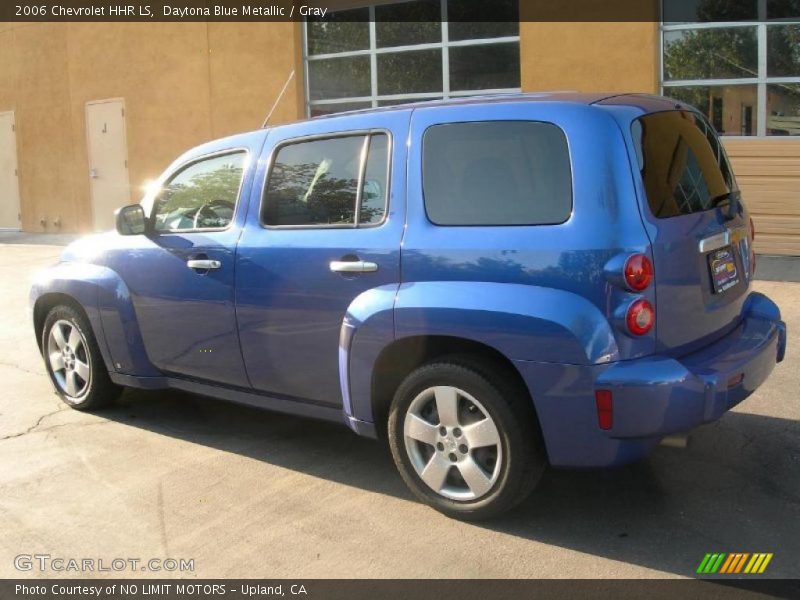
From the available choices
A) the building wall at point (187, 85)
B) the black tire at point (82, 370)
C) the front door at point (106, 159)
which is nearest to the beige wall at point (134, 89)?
the building wall at point (187, 85)

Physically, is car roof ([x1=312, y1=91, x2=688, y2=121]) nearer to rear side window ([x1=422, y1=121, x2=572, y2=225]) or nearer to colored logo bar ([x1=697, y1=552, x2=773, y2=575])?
rear side window ([x1=422, y1=121, x2=572, y2=225])

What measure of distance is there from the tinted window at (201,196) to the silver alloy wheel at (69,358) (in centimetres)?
101

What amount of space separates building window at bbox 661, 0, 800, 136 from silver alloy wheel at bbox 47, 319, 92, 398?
7333 millimetres

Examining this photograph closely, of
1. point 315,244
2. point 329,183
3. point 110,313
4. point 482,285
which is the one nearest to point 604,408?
point 482,285

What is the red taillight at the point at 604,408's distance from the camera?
3.38 meters

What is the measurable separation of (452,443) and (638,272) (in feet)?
3.58

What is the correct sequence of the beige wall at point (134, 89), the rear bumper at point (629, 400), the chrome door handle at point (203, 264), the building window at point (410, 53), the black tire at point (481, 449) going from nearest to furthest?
1. the rear bumper at point (629, 400)
2. the black tire at point (481, 449)
3. the chrome door handle at point (203, 264)
4. the building window at point (410, 53)
5. the beige wall at point (134, 89)

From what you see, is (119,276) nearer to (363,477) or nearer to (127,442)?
(127,442)

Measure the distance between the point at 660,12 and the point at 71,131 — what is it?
11.1m

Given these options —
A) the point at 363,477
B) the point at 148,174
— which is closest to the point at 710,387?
the point at 363,477

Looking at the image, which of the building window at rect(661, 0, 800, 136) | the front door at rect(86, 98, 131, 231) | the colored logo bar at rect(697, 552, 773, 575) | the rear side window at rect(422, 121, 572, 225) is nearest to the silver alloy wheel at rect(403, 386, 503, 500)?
the rear side window at rect(422, 121, 572, 225)

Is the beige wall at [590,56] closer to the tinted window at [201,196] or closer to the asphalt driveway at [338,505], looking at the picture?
the asphalt driveway at [338,505]

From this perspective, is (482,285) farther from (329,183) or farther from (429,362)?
(329,183)

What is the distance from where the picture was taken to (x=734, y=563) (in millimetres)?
3424
